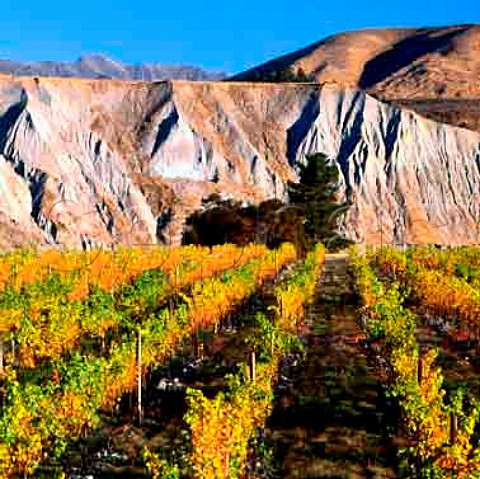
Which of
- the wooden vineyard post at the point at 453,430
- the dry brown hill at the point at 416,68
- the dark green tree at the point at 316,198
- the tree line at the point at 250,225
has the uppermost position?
the dry brown hill at the point at 416,68

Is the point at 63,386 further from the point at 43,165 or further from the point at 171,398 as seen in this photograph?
the point at 43,165

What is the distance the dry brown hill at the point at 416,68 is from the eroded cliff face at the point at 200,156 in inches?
741

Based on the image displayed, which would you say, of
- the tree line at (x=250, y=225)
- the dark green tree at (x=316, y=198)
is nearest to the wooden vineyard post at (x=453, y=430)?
the tree line at (x=250, y=225)

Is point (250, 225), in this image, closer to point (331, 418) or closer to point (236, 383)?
point (331, 418)

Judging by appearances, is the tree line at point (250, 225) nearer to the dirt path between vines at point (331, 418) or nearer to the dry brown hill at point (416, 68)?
the dirt path between vines at point (331, 418)

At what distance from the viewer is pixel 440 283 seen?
23.1 meters

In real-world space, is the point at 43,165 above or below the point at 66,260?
above

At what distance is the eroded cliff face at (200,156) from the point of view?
2714 inches

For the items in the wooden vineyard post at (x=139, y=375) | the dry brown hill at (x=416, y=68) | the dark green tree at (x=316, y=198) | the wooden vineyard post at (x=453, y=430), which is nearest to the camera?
the wooden vineyard post at (x=453, y=430)

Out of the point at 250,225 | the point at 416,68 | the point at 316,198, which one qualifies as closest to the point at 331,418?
the point at 250,225

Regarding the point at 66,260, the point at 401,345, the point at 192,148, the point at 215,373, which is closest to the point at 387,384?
the point at 401,345

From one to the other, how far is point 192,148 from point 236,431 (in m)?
71.3

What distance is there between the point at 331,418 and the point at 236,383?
347cm

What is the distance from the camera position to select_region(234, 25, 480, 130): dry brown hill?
372ft
